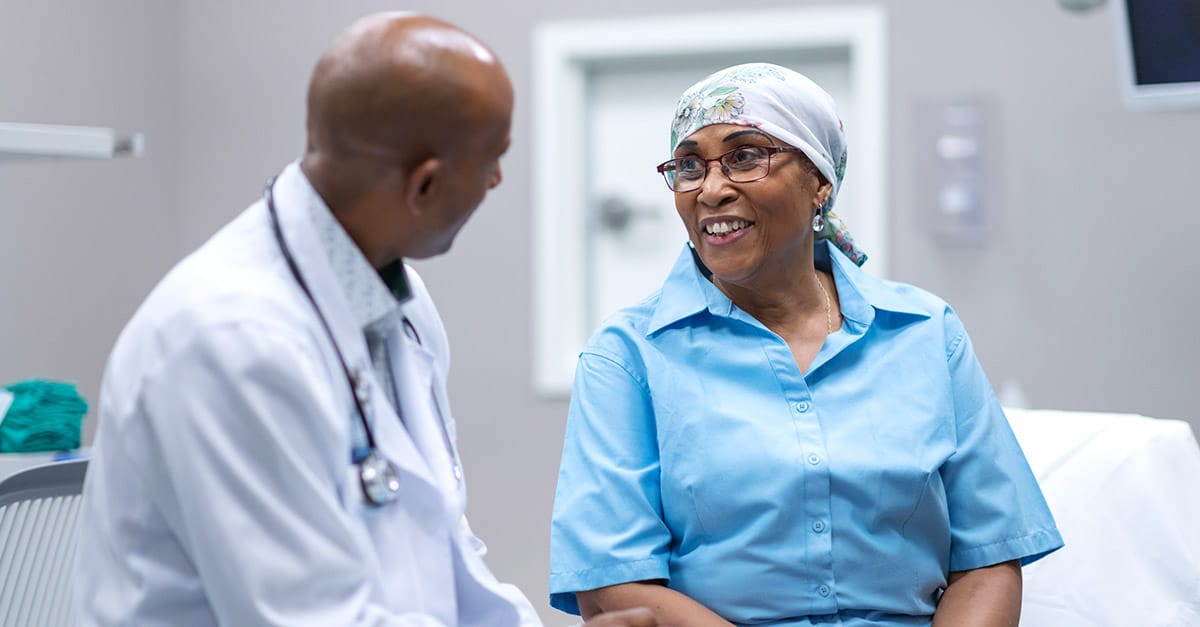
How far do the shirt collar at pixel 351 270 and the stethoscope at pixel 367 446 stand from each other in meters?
0.03

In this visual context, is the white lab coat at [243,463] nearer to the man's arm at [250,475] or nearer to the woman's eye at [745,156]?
the man's arm at [250,475]

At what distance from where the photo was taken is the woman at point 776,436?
1.61m

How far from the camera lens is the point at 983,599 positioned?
1.65 metres

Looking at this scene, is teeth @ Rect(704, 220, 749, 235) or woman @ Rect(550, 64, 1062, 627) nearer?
woman @ Rect(550, 64, 1062, 627)

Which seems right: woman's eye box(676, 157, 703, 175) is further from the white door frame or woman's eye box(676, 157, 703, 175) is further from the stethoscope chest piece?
the white door frame

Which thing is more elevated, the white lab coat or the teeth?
the teeth

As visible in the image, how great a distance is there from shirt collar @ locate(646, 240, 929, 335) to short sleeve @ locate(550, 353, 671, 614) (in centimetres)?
11

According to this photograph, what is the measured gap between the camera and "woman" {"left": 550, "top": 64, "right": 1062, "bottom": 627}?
5.29 feet

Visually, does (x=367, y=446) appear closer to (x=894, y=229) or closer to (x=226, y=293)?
(x=226, y=293)

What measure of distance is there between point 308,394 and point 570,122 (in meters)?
2.86

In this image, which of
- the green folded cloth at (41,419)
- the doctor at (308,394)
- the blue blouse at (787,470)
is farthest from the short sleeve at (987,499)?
the green folded cloth at (41,419)

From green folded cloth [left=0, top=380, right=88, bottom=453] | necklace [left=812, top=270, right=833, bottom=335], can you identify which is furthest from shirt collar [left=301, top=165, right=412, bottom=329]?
green folded cloth [left=0, top=380, right=88, bottom=453]

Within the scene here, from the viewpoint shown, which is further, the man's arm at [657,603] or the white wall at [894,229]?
the white wall at [894,229]

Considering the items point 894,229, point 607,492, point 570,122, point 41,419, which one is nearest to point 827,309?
point 607,492
